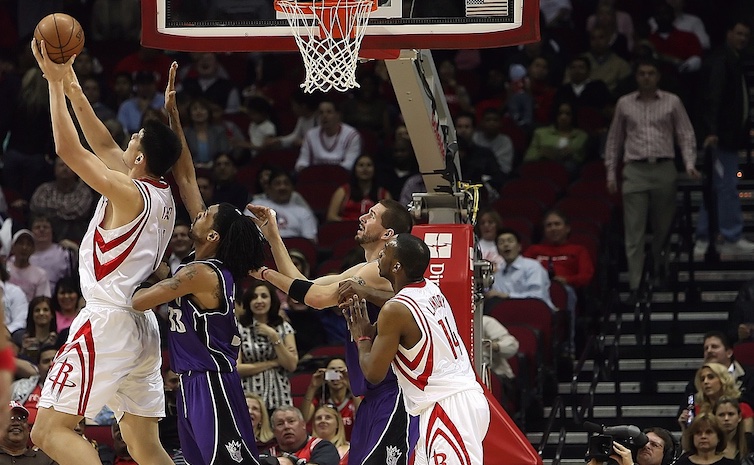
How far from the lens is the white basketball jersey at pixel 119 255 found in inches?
304

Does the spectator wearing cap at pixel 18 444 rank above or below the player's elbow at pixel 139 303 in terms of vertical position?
below

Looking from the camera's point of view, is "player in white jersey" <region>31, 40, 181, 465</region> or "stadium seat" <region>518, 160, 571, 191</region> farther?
"stadium seat" <region>518, 160, 571, 191</region>

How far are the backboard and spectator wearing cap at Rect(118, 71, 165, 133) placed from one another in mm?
7548

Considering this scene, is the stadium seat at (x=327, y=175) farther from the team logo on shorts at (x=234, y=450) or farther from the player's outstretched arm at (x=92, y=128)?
the team logo on shorts at (x=234, y=450)

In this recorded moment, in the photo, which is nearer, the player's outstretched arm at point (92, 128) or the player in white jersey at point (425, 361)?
the player in white jersey at point (425, 361)

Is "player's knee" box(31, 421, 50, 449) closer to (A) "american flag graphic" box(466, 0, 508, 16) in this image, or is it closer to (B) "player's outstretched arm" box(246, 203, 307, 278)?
(B) "player's outstretched arm" box(246, 203, 307, 278)

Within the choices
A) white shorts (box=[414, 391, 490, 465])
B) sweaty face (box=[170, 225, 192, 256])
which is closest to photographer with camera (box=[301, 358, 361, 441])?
sweaty face (box=[170, 225, 192, 256])

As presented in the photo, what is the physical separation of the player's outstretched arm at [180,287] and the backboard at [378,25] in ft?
4.77

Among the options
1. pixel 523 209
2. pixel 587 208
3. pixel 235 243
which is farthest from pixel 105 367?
pixel 587 208

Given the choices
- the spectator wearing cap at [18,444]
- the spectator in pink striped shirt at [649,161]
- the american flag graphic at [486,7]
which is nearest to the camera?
the american flag graphic at [486,7]

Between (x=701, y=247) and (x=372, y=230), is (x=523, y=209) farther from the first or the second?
(x=372, y=230)

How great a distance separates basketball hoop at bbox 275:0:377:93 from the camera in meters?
7.95

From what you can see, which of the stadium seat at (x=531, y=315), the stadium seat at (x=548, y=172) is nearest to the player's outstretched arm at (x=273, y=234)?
the stadium seat at (x=531, y=315)

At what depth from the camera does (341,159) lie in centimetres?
1511
